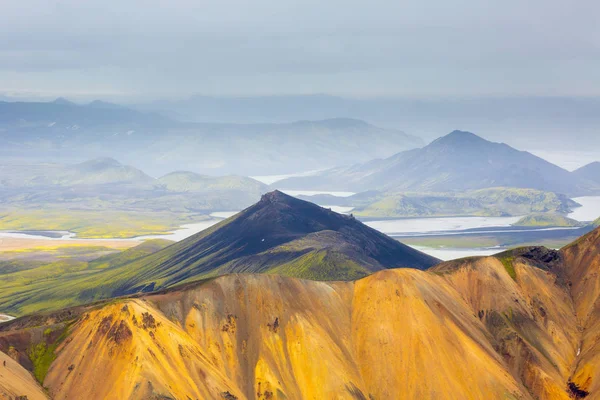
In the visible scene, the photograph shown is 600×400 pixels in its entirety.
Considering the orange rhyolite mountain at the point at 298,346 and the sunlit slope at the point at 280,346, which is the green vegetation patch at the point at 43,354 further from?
the sunlit slope at the point at 280,346

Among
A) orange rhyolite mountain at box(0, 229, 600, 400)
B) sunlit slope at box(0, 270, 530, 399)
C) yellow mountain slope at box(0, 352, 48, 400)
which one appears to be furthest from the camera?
orange rhyolite mountain at box(0, 229, 600, 400)

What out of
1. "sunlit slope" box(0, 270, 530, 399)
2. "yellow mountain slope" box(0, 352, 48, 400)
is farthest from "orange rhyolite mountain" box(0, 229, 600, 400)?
"yellow mountain slope" box(0, 352, 48, 400)

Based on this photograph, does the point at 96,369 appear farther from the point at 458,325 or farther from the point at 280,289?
the point at 458,325

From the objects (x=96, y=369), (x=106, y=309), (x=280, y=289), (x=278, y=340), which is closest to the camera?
(x=96, y=369)

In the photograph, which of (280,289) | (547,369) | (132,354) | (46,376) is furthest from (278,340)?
(547,369)

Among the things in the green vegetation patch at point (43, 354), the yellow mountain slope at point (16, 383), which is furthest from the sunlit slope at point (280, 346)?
the yellow mountain slope at point (16, 383)

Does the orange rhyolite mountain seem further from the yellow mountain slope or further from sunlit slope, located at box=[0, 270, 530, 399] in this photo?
the yellow mountain slope

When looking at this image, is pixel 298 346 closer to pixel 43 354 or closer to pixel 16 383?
pixel 43 354

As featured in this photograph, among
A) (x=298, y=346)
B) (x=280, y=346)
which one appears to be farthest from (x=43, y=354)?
(x=298, y=346)

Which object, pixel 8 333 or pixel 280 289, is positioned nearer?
pixel 8 333

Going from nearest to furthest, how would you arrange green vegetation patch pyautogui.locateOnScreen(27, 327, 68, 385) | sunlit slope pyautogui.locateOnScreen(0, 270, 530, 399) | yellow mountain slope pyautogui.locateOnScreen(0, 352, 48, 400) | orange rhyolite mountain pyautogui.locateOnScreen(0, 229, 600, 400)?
yellow mountain slope pyautogui.locateOnScreen(0, 352, 48, 400) < sunlit slope pyautogui.locateOnScreen(0, 270, 530, 399) < orange rhyolite mountain pyautogui.locateOnScreen(0, 229, 600, 400) < green vegetation patch pyautogui.locateOnScreen(27, 327, 68, 385)
